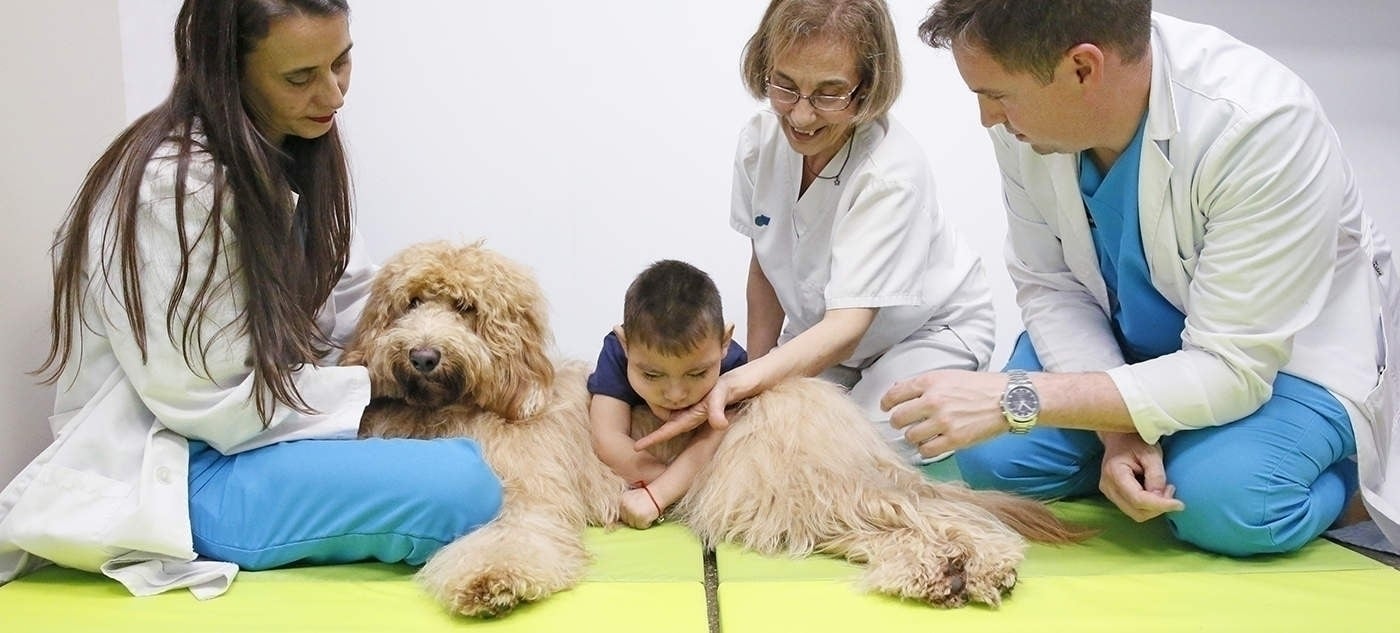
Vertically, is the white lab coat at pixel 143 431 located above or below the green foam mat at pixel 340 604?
above

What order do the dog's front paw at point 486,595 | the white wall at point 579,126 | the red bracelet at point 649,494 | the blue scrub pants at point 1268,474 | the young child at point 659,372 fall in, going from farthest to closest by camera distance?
the white wall at point 579,126 → the red bracelet at point 649,494 → the young child at point 659,372 → the blue scrub pants at point 1268,474 → the dog's front paw at point 486,595

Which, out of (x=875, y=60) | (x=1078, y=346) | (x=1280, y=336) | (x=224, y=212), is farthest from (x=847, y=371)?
(x=224, y=212)

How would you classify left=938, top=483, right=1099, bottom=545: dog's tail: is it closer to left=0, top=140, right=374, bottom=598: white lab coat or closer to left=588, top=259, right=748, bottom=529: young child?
left=588, top=259, right=748, bottom=529: young child

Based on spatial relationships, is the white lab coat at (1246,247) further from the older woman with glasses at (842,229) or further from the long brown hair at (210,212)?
the long brown hair at (210,212)

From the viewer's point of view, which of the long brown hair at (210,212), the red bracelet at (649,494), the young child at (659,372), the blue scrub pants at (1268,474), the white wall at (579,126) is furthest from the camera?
the white wall at (579,126)

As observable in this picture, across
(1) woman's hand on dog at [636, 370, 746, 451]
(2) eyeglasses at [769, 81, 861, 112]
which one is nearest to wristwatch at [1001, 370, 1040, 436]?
(1) woman's hand on dog at [636, 370, 746, 451]

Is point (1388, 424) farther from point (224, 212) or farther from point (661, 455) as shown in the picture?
point (224, 212)

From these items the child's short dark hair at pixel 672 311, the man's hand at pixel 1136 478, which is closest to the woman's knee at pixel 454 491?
the child's short dark hair at pixel 672 311

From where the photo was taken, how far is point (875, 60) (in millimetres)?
2191

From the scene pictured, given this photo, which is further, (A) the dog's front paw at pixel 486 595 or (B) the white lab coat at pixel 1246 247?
(B) the white lab coat at pixel 1246 247

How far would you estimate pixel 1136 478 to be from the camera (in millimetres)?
2076

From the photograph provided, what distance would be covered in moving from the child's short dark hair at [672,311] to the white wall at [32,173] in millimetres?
1245

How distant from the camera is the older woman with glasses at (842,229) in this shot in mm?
2184

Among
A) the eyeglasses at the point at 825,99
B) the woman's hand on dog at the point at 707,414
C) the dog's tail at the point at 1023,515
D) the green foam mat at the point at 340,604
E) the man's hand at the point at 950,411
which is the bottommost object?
the green foam mat at the point at 340,604
